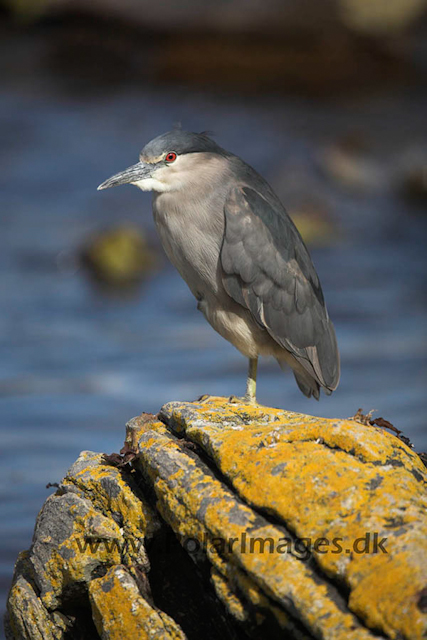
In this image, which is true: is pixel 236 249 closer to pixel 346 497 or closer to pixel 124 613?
pixel 346 497

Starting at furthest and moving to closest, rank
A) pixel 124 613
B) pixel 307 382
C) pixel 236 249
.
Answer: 1. pixel 307 382
2. pixel 236 249
3. pixel 124 613

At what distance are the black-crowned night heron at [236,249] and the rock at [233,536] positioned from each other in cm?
99

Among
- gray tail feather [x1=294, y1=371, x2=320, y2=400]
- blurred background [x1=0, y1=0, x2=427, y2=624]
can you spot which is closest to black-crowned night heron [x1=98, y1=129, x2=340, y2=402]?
gray tail feather [x1=294, y1=371, x2=320, y2=400]

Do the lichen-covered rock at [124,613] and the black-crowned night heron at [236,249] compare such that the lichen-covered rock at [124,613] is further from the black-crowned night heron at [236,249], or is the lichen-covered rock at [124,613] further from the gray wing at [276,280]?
the gray wing at [276,280]

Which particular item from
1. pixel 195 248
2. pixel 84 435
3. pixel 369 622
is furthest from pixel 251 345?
pixel 84 435

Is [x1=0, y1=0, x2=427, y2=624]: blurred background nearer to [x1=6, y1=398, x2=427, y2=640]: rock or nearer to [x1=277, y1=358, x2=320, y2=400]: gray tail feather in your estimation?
[x1=277, y1=358, x2=320, y2=400]: gray tail feather

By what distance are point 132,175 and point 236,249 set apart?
852 millimetres

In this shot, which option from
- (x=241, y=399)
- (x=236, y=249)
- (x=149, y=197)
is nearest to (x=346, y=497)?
(x=241, y=399)

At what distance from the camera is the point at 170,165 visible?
558 centimetres

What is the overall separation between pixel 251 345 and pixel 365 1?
22.9 metres

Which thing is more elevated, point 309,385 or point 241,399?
point 309,385

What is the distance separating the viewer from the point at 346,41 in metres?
24.5

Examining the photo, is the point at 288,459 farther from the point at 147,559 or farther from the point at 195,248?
the point at 195,248

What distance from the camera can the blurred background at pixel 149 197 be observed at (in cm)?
1350
